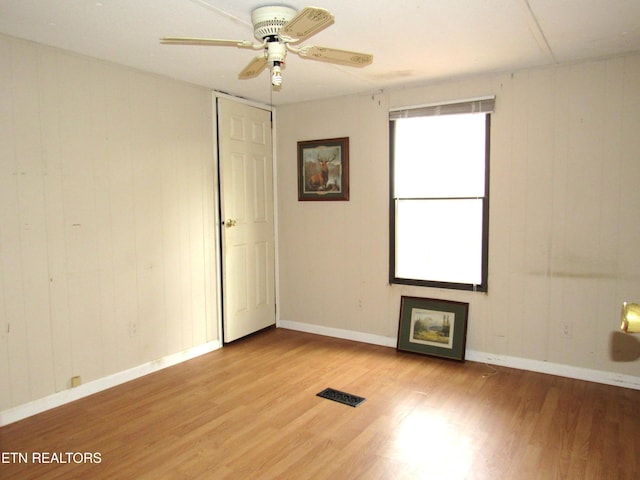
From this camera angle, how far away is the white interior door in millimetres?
4316

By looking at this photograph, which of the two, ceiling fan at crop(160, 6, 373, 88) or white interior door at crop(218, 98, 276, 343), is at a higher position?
ceiling fan at crop(160, 6, 373, 88)

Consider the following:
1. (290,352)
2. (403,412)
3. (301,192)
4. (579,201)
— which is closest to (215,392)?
(290,352)

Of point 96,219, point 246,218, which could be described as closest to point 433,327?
point 246,218

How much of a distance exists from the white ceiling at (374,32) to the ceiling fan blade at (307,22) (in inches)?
15.1

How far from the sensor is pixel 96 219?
129 inches

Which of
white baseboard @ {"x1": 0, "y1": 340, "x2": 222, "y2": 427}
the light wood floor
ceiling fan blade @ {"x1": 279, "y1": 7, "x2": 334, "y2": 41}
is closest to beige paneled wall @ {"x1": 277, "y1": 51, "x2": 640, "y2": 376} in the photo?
the light wood floor

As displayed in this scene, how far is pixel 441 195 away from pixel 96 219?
2.80 meters

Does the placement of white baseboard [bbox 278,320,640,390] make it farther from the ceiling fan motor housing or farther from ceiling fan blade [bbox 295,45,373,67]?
the ceiling fan motor housing

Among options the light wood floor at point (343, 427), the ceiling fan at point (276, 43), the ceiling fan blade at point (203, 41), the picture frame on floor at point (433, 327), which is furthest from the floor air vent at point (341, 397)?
the ceiling fan blade at point (203, 41)

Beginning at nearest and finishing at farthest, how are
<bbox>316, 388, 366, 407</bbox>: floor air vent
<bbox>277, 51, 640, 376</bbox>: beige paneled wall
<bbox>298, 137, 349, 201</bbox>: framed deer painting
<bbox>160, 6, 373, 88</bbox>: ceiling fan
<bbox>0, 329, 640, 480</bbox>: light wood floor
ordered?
<bbox>160, 6, 373, 88</bbox>: ceiling fan, <bbox>0, 329, 640, 480</bbox>: light wood floor, <bbox>316, 388, 366, 407</bbox>: floor air vent, <bbox>277, 51, 640, 376</bbox>: beige paneled wall, <bbox>298, 137, 349, 201</bbox>: framed deer painting

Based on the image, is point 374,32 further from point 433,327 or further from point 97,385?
point 97,385

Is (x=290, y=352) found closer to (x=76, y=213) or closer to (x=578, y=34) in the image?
(x=76, y=213)

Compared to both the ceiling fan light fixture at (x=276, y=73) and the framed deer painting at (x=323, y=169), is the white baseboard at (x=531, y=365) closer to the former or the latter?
the framed deer painting at (x=323, y=169)

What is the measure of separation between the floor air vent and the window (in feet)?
4.40
